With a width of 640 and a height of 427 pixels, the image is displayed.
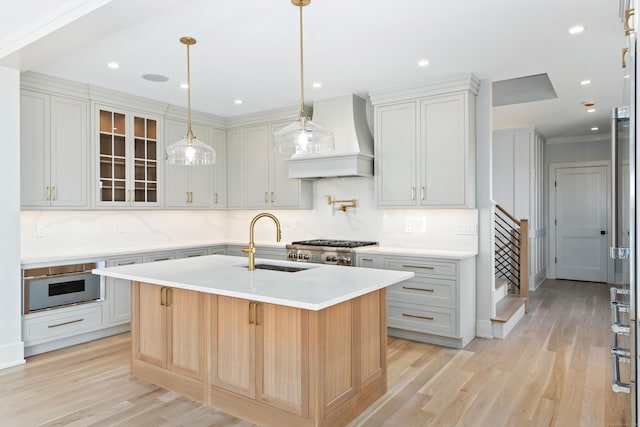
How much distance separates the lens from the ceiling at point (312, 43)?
2818 millimetres

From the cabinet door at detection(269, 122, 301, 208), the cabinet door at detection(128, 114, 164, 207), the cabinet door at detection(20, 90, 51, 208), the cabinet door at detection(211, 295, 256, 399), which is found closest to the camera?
the cabinet door at detection(211, 295, 256, 399)

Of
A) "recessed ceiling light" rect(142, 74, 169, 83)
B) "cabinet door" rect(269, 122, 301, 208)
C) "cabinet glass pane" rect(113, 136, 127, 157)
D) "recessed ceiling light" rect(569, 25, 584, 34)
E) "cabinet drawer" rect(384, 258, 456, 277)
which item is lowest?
"cabinet drawer" rect(384, 258, 456, 277)

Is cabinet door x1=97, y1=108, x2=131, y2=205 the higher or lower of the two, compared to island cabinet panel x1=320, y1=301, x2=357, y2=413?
higher

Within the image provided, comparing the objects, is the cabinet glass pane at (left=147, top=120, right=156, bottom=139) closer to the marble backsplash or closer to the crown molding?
the marble backsplash

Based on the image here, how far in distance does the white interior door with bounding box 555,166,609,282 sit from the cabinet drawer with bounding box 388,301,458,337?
4.86m

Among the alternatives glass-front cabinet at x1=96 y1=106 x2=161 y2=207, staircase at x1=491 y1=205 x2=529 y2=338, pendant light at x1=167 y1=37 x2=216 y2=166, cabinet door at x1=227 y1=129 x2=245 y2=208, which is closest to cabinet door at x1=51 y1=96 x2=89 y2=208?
glass-front cabinet at x1=96 y1=106 x2=161 y2=207

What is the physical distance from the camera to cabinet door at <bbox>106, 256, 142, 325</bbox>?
4520mm

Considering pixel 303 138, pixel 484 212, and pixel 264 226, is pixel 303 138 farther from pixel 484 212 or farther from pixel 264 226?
pixel 264 226

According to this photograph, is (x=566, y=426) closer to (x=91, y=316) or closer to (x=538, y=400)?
(x=538, y=400)

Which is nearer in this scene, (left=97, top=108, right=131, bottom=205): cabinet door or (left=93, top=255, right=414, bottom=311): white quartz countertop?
(left=93, top=255, right=414, bottom=311): white quartz countertop

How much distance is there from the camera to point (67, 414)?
111 inches

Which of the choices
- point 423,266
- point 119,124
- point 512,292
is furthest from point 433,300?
point 119,124

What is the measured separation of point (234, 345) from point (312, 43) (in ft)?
7.66

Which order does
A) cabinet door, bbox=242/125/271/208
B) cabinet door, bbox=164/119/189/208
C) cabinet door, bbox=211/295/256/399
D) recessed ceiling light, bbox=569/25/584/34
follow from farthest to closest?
cabinet door, bbox=242/125/271/208 → cabinet door, bbox=164/119/189/208 → recessed ceiling light, bbox=569/25/584/34 → cabinet door, bbox=211/295/256/399
